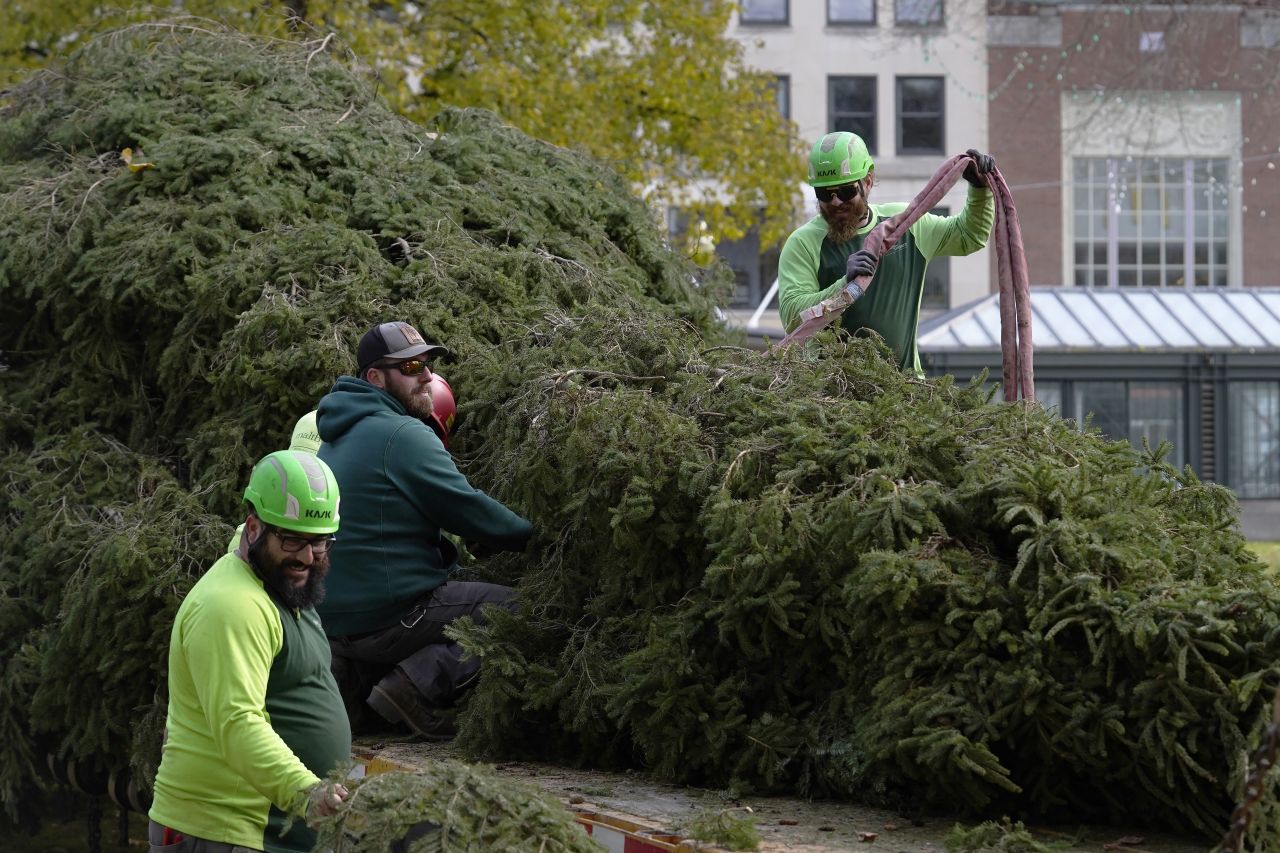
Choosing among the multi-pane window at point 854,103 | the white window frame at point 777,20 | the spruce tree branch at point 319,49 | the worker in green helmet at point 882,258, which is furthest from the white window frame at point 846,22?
the worker in green helmet at point 882,258

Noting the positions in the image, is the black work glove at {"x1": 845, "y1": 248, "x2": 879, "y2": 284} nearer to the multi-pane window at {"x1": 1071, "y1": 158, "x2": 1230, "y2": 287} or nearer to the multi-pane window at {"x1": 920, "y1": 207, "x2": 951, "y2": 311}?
the multi-pane window at {"x1": 920, "y1": 207, "x2": 951, "y2": 311}

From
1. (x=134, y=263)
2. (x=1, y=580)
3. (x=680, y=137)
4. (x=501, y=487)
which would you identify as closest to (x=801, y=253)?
(x=501, y=487)

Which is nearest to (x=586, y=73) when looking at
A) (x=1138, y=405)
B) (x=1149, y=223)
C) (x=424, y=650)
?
(x=1138, y=405)

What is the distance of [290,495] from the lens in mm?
4137

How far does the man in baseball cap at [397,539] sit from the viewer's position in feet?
18.5

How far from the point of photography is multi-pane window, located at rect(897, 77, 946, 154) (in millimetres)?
38281

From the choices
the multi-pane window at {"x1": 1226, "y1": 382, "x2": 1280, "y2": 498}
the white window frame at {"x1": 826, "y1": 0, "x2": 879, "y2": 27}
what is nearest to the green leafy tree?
the multi-pane window at {"x1": 1226, "y1": 382, "x2": 1280, "y2": 498}

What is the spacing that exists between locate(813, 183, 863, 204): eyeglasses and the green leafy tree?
9748 millimetres

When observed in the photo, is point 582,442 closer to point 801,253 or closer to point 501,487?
point 501,487

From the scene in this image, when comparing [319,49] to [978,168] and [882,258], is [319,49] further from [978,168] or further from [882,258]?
[978,168]

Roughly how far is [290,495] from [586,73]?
15745 mm

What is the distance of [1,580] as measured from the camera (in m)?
6.36

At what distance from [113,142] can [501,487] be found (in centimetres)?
306

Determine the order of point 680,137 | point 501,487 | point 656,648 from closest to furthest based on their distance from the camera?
point 656,648
point 501,487
point 680,137
